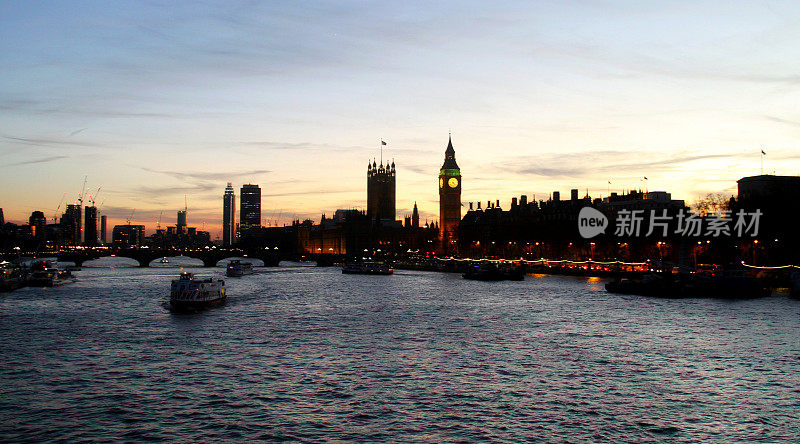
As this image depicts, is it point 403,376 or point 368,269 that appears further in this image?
point 368,269

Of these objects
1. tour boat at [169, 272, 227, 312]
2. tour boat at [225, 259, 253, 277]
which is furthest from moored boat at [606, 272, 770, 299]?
tour boat at [225, 259, 253, 277]

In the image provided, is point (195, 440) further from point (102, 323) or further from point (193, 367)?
point (102, 323)

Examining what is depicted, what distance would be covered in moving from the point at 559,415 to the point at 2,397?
24.5 metres

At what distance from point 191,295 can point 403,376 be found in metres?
40.4

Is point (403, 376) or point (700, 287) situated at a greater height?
point (700, 287)

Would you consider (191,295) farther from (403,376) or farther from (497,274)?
(497,274)

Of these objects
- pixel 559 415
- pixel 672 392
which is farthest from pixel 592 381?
pixel 559 415

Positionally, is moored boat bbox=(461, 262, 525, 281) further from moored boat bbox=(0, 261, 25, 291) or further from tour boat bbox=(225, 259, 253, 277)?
moored boat bbox=(0, 261, 25, 291)

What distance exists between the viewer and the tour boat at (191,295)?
236 feet

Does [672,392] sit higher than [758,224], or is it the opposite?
[758,224]

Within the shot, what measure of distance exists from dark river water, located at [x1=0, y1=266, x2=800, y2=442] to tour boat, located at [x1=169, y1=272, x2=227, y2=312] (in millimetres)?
3506

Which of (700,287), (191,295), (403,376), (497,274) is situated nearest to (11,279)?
(191,295)

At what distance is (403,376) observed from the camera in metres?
38.0

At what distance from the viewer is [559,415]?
101 ft
